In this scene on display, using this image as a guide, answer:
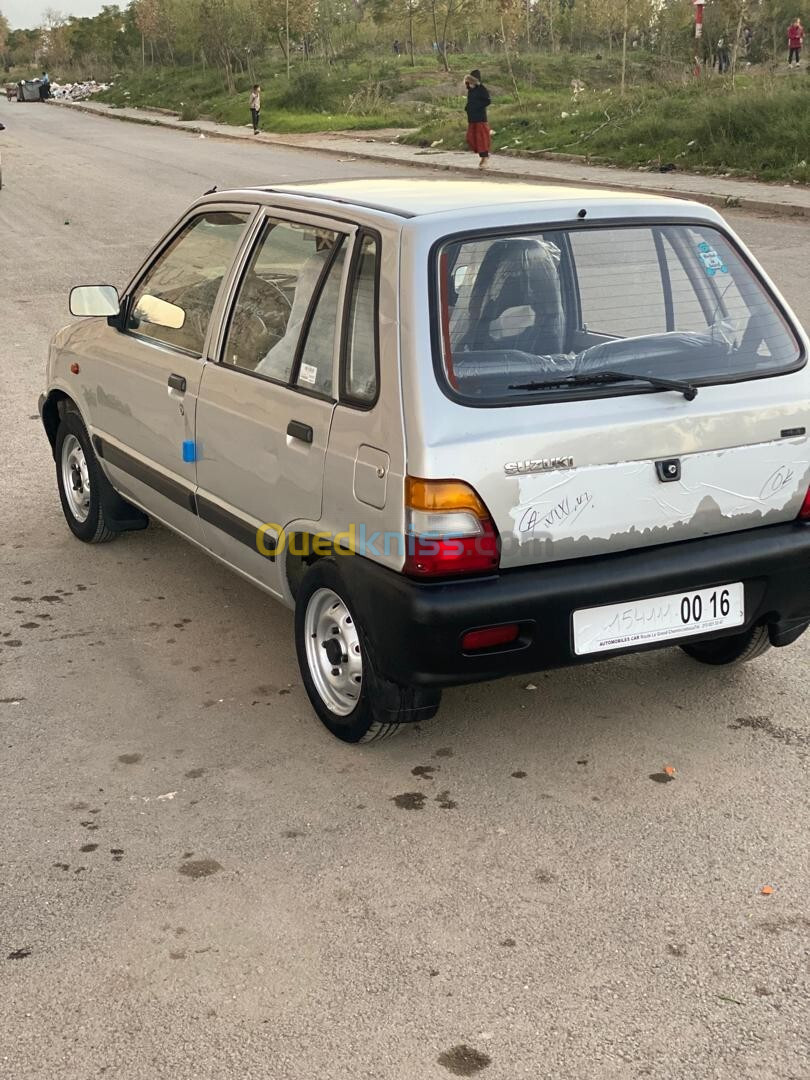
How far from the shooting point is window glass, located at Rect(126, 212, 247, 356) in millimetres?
4980

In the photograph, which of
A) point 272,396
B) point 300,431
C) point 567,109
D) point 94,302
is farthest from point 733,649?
point 567,109

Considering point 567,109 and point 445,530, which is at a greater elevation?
point 567,109

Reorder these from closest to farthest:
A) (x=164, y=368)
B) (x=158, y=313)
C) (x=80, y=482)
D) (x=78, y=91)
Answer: (x=164, y=368) → (x=158, y=313) → (x=80, y=482) → (x=78, y=91)

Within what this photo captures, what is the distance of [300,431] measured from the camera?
423cm

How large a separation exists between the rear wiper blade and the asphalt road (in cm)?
116

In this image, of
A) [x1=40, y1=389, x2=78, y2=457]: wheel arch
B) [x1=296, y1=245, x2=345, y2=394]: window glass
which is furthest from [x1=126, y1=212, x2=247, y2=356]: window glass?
[x1=40, y1=389, x2=78, y2=457]: wheel arch

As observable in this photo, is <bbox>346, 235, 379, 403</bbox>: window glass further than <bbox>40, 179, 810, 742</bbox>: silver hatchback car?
Yes

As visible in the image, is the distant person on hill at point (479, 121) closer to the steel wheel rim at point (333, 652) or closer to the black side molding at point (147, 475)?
the black side molding at point (147, 475)

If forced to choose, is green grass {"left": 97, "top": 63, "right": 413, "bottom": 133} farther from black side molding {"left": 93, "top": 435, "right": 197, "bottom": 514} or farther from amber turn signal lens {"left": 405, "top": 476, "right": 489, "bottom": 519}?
amber turn signal lens {"left": 405, "top": 476, "right": 489, "bottom": 519}

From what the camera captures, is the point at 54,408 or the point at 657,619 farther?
the point at 54,408

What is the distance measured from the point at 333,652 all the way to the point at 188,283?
1825 mm

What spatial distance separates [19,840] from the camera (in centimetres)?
379

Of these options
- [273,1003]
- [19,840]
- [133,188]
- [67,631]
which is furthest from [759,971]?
[133,188]

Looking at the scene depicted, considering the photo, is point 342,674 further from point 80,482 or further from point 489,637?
point 80,482
